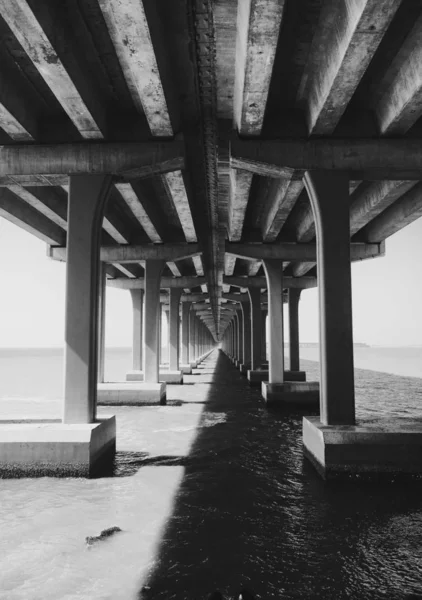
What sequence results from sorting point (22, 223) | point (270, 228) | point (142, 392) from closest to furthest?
1. point (22, 223)
2. point (270, 228)
3. point (142, 392)

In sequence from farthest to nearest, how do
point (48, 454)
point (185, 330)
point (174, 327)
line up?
point (185, 330) → point (174, 327) → point (48, 454)

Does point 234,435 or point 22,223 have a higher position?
point 22,223

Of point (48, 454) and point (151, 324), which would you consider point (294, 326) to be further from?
point (48, 454)

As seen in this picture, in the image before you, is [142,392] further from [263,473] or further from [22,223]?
[263,473]

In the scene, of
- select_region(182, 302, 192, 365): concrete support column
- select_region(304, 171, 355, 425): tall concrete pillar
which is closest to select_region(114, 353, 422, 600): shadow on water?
select_region(304, 171, 355, 425): tall concrete pillar

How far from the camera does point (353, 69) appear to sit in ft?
22.1

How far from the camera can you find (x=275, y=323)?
18906mm

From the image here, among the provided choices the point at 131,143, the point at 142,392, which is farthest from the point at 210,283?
the point at 131,143

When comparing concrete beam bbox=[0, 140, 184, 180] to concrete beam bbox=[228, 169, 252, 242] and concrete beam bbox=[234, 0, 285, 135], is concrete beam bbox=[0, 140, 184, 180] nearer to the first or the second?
concrete beam bbox=[234, 0, 285, 135]

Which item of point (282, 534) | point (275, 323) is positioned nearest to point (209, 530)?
point (282, 534)

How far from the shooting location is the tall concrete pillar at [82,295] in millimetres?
8969

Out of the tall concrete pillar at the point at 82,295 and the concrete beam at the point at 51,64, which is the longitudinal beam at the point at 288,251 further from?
the concrete beam at the point at 51,64

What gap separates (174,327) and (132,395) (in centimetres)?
1190

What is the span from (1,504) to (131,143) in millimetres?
6868
